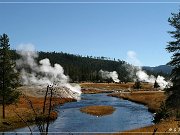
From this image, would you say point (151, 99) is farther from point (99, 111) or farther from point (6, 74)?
point (6, 74)

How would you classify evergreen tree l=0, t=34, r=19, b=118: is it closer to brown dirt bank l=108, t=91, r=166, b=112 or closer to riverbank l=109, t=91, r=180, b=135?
riverbank l=109, t=91, r=180, b=135

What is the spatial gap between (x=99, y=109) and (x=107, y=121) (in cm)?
1486

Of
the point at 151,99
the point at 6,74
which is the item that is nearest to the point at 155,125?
the point at 6,74

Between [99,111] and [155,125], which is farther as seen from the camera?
[99,111]

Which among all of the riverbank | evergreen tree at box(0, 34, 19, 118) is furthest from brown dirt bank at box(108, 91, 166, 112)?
evergreen tree at box(0, 34, 19, 118)

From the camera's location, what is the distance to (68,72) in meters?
197

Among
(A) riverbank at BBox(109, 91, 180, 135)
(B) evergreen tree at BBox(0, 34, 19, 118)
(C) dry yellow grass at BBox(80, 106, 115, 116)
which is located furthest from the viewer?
(C) dry yellow grass at BBox(80, 106, 115, 116)

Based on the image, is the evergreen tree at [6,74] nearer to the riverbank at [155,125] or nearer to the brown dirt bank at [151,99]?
A: the riverbank at [155,125]

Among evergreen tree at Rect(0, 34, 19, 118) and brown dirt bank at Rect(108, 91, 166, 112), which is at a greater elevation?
evergreen tree at Rect(0, 34, 19, 118)

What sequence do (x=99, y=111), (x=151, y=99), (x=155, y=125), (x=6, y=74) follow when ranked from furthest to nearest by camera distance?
1. (x=151, y=99)
2. (x=99, y=111)
3. (x=6, y=74)
4. (x=155, y=125)

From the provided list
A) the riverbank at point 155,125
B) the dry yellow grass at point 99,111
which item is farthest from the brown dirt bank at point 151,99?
the dry yellow grass at point 99,111

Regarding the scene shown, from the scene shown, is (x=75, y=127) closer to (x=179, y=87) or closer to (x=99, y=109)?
(x=179, y=87)

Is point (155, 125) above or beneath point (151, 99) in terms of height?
beneath

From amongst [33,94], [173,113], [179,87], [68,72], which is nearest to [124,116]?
[173,113]
